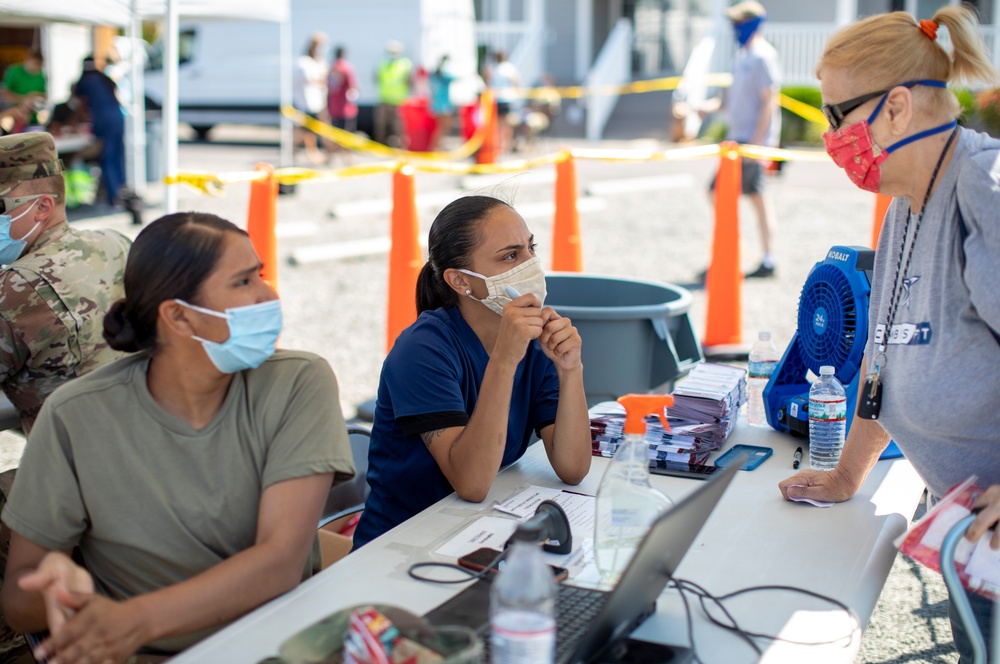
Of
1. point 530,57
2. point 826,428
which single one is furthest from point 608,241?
point 530,57

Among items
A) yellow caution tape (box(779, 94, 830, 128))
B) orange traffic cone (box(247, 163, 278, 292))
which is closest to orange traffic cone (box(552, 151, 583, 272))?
orange traffic cone (box(247, 163, 278, 292))

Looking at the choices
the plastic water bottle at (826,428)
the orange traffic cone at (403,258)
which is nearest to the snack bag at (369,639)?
the plastic water bottle at (826,428)

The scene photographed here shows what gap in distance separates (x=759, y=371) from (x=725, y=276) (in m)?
3.34

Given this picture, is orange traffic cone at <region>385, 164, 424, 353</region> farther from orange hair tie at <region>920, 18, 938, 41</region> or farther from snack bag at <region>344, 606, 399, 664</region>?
snack bag at <region>344, 606, 399, 664</region>

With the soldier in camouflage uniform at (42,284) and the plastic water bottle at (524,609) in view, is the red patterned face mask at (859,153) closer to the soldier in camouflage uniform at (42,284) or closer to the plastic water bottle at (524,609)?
the plastic water bottle at (524,609)

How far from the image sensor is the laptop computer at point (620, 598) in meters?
1.62

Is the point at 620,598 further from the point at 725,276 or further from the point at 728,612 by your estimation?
the point at 725,276

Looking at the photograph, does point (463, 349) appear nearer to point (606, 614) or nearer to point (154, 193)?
point (606, 614)

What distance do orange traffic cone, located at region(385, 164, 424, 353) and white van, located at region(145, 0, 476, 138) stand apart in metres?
12.9

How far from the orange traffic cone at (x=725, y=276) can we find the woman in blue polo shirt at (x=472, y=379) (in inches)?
153

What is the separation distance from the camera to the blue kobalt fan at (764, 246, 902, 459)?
114 inches

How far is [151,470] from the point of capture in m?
2.08

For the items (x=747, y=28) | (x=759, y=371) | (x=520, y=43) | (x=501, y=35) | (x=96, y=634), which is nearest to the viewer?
(x=96, y=634)

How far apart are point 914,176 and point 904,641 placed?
185cm
